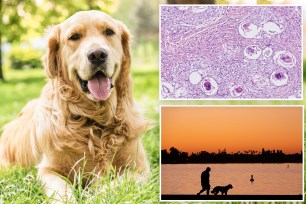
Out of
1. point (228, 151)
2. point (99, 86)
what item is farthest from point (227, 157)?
point (99, 86)

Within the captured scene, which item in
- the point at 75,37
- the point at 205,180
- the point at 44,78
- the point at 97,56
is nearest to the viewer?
the point at 97,56

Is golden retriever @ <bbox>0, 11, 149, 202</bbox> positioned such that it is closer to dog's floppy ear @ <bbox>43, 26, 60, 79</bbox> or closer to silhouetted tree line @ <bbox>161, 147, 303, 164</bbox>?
dog's floppy ear @ <bbox>43, 26, 60, 79</bbox>

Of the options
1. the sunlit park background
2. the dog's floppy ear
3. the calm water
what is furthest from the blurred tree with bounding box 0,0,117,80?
the calm water

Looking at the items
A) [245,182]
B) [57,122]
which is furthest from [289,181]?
[57,122]

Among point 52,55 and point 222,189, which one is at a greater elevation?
point 52,55

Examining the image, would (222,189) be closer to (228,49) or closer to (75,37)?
(228,49)

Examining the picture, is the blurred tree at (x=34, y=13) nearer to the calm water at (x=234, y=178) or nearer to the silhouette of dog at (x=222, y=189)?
the calm water at (x=234, y=178)

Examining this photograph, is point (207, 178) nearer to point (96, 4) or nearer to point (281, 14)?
point (281, 14)
